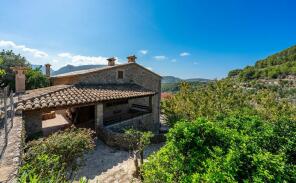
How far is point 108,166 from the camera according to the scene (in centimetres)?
984

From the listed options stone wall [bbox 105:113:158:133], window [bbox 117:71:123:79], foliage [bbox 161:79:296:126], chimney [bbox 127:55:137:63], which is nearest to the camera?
foliage [bbox 161:79:296:126]

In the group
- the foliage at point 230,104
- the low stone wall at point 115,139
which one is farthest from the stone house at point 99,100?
the foliage at point 230,104

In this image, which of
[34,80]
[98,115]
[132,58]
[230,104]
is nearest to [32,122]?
[98,115]

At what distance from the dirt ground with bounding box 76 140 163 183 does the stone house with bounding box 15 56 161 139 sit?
248cm

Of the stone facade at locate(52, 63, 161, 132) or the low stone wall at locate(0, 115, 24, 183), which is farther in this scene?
the stone facade at locate(52, 63, 161, 132)

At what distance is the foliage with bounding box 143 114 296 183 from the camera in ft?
14.2

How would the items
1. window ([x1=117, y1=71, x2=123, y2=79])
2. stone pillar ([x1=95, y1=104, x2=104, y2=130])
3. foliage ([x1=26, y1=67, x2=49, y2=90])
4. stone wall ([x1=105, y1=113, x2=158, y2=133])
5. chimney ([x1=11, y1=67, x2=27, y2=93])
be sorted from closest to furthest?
stone pillar ([x1=95, y1=104, x2=104, y2=130])
stone wall ([x1=105, y1=113, x2=158, y2=133])
chimney ([x1=11, y1=67, x2=27, y2=93])
window ([x1=117, y1=71, x2=123, y2=79])
foliage ([x1=26, y1=67, x2=49, y2=90])

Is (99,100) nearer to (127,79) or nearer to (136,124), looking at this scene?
(136,124)

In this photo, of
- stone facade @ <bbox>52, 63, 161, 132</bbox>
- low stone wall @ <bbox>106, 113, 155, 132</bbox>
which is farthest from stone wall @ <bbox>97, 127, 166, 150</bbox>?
stone facade @ <bbox>52, 63, 161, 132</bbox>

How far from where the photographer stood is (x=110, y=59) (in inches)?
930

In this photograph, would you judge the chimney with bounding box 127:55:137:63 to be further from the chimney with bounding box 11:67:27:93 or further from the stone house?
the chimney with bounding box 11:67:27:93

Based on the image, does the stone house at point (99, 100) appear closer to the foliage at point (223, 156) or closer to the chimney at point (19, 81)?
the chimney at point (19, 81)

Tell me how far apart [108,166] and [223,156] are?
275 inches

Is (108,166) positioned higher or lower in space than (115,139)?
lower
